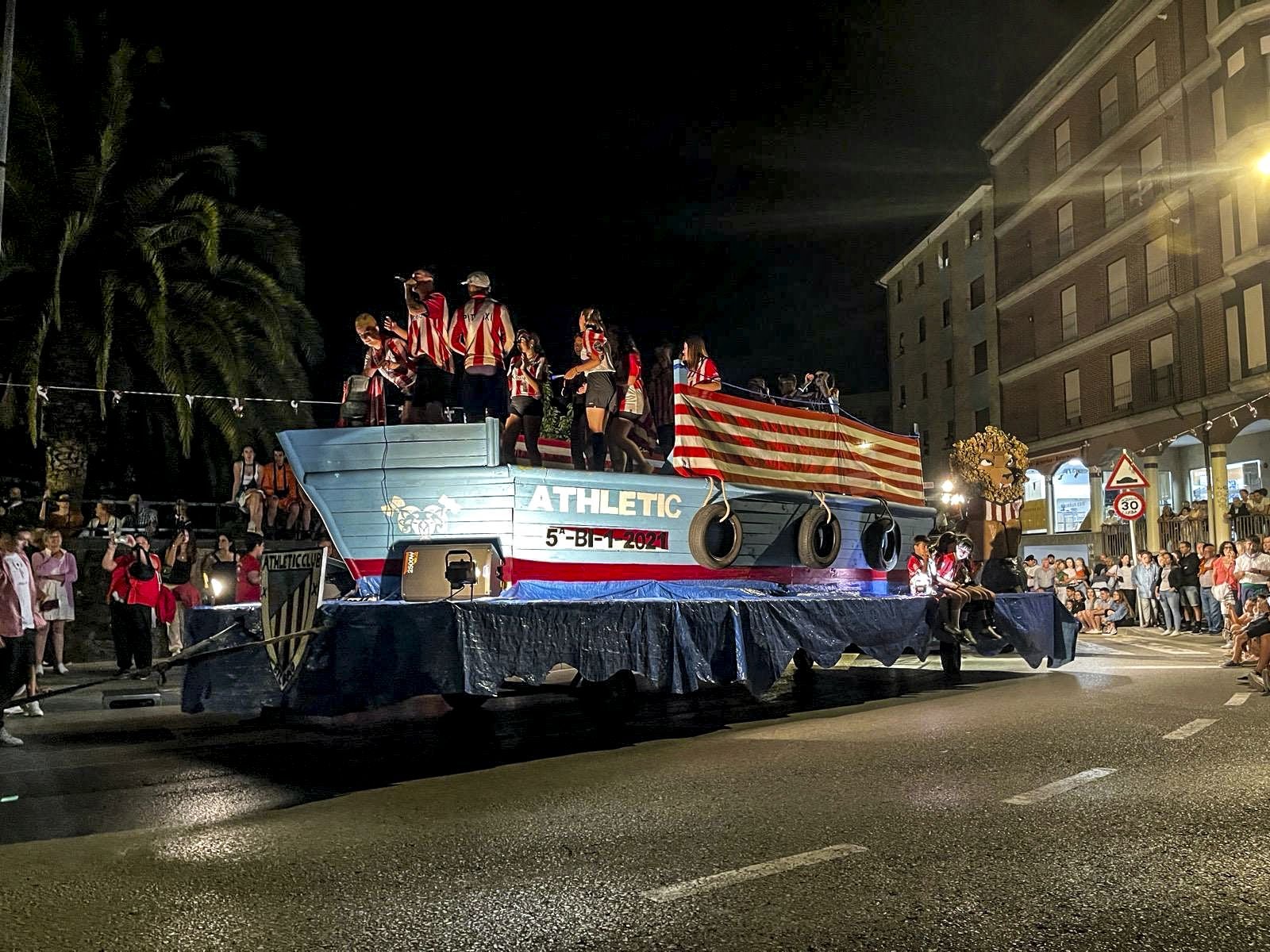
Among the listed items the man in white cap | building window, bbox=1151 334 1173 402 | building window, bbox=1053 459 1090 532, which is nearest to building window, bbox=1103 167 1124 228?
building window, bbox=1151 334 1173 402

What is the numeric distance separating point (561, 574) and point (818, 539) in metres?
3.28

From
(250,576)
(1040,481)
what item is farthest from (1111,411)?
(250,576)

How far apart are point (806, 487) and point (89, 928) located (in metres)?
8.37

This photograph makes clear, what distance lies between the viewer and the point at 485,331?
384 inches

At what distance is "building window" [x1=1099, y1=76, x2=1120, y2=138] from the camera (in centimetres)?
3347

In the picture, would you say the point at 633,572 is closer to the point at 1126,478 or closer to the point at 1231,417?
the point at 1126,478

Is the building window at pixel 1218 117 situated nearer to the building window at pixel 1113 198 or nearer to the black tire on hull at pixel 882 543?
the building window at pixel 1113 198

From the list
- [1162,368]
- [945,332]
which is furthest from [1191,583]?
[945,332]

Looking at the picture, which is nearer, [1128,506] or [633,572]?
[633,572]

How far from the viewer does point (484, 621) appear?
7.77 metres

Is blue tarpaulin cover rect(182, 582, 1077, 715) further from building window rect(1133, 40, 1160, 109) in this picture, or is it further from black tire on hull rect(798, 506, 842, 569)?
building window rect(1133, 40, 1160, 109)

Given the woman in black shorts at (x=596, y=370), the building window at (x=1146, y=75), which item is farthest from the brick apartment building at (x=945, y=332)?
the woman in black shorts at (x=596, y=370)

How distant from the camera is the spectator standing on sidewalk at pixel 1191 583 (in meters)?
19.5

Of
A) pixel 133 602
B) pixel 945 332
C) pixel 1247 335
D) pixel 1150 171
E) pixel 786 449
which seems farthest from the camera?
pixel 945 332
